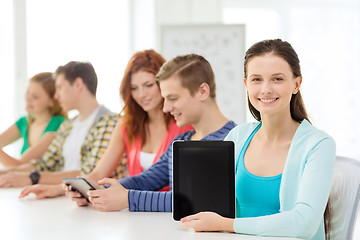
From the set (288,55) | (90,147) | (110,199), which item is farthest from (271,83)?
(90,147)

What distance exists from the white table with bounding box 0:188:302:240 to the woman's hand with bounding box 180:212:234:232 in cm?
2

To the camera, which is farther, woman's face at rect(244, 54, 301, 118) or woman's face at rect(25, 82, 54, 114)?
woman's face at rect(25, 82, 54, 114)

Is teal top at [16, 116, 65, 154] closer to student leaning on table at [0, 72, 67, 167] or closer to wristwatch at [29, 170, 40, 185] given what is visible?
student leaning on table at [0, 72, 67, 167]

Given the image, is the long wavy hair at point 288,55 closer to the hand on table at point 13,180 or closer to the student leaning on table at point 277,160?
the student leaning on table at point 277,160

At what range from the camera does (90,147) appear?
8.45 ft

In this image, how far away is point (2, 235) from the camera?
139 centimetres

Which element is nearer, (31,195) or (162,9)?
(31,195)

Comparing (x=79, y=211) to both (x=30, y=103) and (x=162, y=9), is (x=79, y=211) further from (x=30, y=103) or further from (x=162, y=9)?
(x=162, y=9)

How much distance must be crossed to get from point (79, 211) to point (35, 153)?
134 centimetres

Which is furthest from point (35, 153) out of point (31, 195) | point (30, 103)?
point (31, 195)

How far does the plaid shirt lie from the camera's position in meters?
2.48

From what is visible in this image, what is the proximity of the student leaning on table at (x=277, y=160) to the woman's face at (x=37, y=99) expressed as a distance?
6.18ft

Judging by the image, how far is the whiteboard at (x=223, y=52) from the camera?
14.1 feet

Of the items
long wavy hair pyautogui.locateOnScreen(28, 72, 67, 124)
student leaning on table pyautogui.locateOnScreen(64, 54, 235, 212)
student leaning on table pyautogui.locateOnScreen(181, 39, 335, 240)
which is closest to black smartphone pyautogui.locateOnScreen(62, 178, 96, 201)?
student leaning on table pyautogui.locateOnScreen(64, 54, 235, 212)
